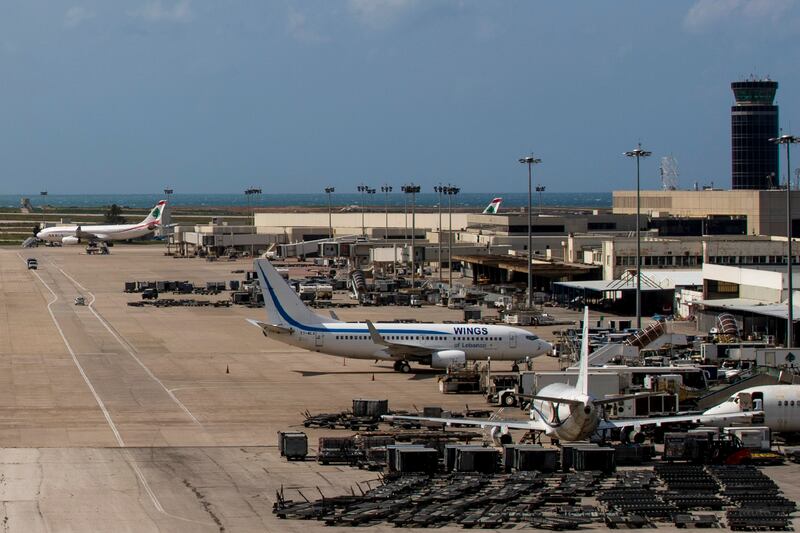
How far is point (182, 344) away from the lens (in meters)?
88.6

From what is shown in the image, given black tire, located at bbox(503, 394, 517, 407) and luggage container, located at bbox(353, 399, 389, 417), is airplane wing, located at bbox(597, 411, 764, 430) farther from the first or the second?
black tire, located at bbox(503, 394, 517, 407)

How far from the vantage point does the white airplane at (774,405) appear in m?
52.0

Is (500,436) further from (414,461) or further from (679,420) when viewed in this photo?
(679,420)

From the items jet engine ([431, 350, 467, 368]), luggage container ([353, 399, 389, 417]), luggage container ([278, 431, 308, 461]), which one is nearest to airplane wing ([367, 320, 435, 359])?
jet engine ([431, 350, 467, 368])

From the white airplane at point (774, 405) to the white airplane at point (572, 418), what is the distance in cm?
75

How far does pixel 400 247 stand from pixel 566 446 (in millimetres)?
125713

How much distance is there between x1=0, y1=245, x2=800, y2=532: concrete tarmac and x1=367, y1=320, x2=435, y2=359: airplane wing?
139cm

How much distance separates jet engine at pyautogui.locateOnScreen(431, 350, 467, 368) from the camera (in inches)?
2859

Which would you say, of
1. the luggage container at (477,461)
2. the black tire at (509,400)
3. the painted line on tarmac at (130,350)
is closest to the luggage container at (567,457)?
the luggage container at (477,461)

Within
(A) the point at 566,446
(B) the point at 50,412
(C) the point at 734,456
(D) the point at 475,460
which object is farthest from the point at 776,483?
(B) the point at 50,412

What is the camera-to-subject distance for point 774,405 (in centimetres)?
5219

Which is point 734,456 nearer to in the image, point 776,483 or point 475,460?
point 776,483

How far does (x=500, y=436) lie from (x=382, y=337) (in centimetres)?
2411

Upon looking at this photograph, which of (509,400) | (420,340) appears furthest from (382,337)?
(509,400)
